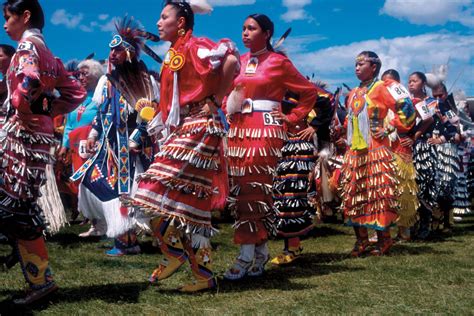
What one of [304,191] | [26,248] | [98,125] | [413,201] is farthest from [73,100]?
[413,201]

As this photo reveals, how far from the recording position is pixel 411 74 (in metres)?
7.70

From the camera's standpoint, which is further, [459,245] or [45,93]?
[459,245]

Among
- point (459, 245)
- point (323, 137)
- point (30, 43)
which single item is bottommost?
point (459, 245)

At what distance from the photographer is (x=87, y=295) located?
13.0 ft

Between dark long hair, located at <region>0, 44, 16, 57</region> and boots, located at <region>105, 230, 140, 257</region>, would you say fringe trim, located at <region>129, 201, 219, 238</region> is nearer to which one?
dark long hair, located at <region>0, 44, 16, 57</region>

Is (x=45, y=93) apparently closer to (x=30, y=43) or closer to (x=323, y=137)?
(x=30, y=43)

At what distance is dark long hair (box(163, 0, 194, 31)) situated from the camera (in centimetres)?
402

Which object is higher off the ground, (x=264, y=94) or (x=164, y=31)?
(x=164, y=31)

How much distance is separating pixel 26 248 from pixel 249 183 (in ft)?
5.43

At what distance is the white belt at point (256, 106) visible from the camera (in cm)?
452

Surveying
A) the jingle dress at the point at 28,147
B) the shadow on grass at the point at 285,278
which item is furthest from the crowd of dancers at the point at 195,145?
the shadow on grass at the point at 285,278

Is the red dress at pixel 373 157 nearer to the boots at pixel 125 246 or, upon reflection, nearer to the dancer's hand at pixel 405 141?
the dancer's hand at pixel 405 141

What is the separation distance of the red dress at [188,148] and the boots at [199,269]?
0.18 metres

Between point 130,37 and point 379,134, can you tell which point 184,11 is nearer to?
point 130,37
